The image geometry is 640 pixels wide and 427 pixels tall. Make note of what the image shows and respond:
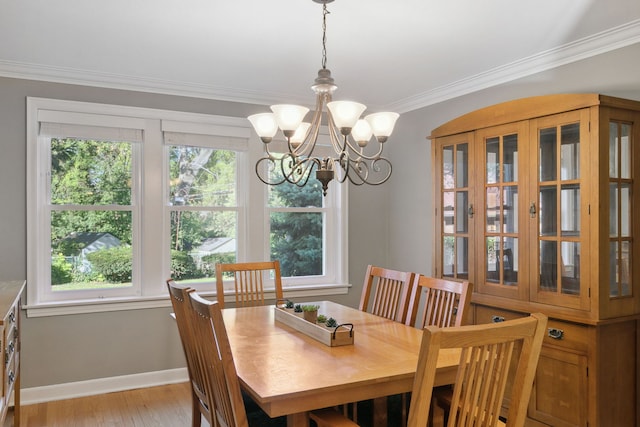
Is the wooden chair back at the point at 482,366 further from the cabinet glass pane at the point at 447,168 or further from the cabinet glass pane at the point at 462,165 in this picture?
the cabinet glass pane at the point at 447,168

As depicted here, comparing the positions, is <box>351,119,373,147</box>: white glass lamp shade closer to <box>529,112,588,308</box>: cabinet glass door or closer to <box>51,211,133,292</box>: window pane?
<box>529,112,588,308</box>: cabinet glass door

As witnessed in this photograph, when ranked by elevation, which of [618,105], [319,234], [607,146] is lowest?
[319,234]

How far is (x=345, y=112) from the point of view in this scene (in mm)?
2176

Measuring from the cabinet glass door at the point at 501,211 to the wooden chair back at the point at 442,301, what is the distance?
577mm

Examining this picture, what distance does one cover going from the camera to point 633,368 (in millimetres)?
2662

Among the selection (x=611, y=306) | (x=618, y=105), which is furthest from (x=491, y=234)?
(x=618, y=105)

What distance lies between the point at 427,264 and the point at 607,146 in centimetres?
202

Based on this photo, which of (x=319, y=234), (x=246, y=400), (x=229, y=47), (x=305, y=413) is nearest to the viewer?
(x=305, y=413)

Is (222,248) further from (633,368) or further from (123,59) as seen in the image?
(633,368)

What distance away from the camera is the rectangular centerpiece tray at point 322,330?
220cm

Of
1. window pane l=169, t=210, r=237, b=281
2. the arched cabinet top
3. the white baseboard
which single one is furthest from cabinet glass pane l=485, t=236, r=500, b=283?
the white baseboard

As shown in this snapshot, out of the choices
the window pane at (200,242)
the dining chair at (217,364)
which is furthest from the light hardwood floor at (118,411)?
the dining chair at (217,364)

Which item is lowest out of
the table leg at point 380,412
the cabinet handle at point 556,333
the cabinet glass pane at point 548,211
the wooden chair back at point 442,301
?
the table leg at point 380,412

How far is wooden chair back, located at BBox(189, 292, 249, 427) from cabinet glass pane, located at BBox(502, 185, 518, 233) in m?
1.99
